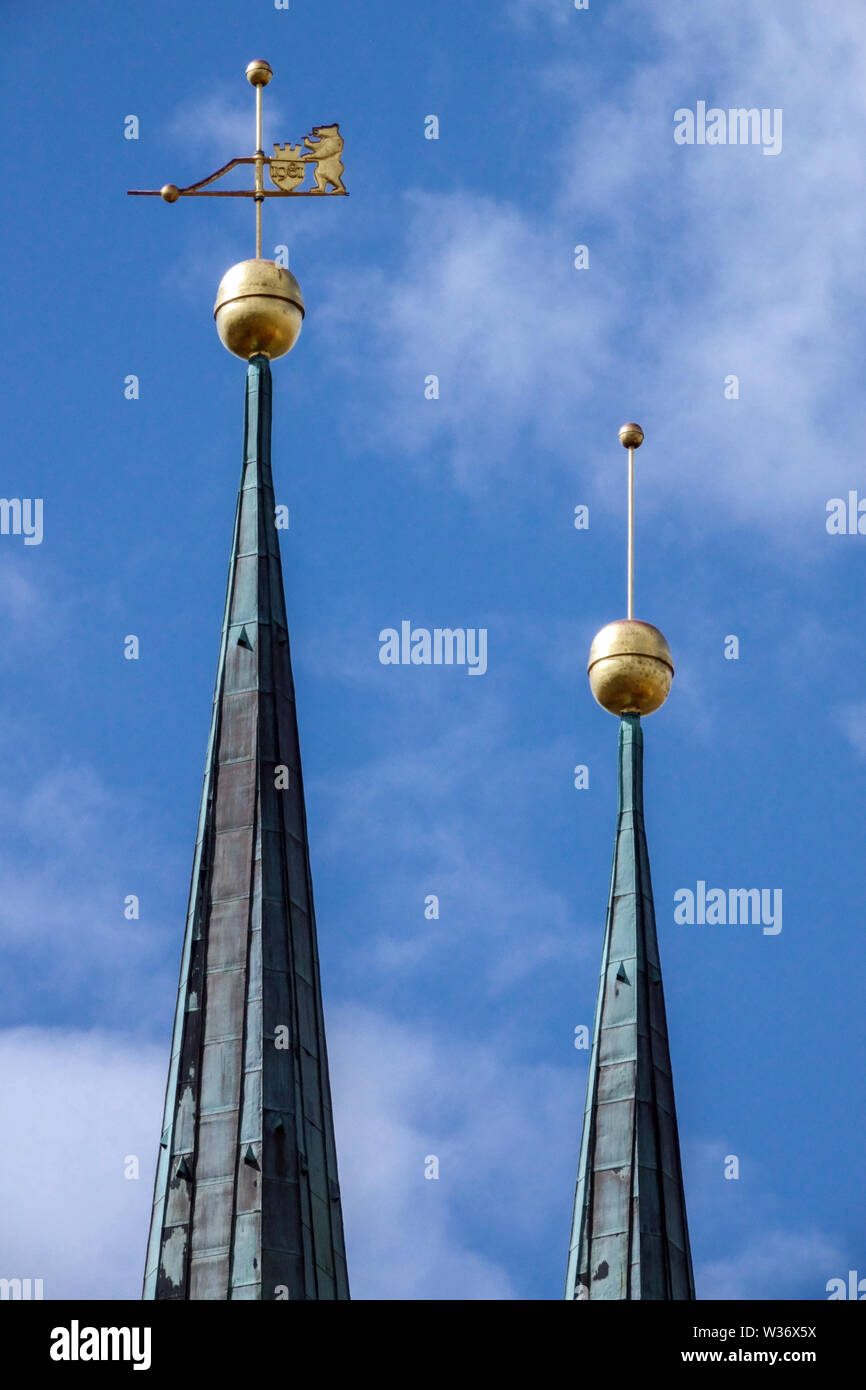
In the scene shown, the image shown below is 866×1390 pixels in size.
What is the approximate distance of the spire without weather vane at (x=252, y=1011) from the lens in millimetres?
35750

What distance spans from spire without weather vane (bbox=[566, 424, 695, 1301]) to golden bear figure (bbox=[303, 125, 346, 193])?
5.22 meters

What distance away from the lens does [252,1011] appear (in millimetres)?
36875

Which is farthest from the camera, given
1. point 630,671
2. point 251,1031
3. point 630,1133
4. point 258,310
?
point 630,671

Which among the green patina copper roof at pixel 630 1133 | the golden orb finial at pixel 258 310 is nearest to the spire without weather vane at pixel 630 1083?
the green patina copper roof at pixel 630 1133

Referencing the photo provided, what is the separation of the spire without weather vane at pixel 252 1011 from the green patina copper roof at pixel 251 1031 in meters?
0.01

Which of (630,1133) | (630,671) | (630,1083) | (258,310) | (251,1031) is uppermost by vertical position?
(258,310)

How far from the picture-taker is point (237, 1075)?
120 feet

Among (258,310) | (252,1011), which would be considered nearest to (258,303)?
(258,310)

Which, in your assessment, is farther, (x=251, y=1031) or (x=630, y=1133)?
(x=630, y=1133)

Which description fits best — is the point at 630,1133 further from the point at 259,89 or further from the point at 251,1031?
the point at 259,89

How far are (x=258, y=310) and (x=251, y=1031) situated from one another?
7.11m

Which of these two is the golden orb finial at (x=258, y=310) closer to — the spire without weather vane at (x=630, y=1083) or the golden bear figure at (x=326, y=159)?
the golden bear figure at (x=326, y=159)
